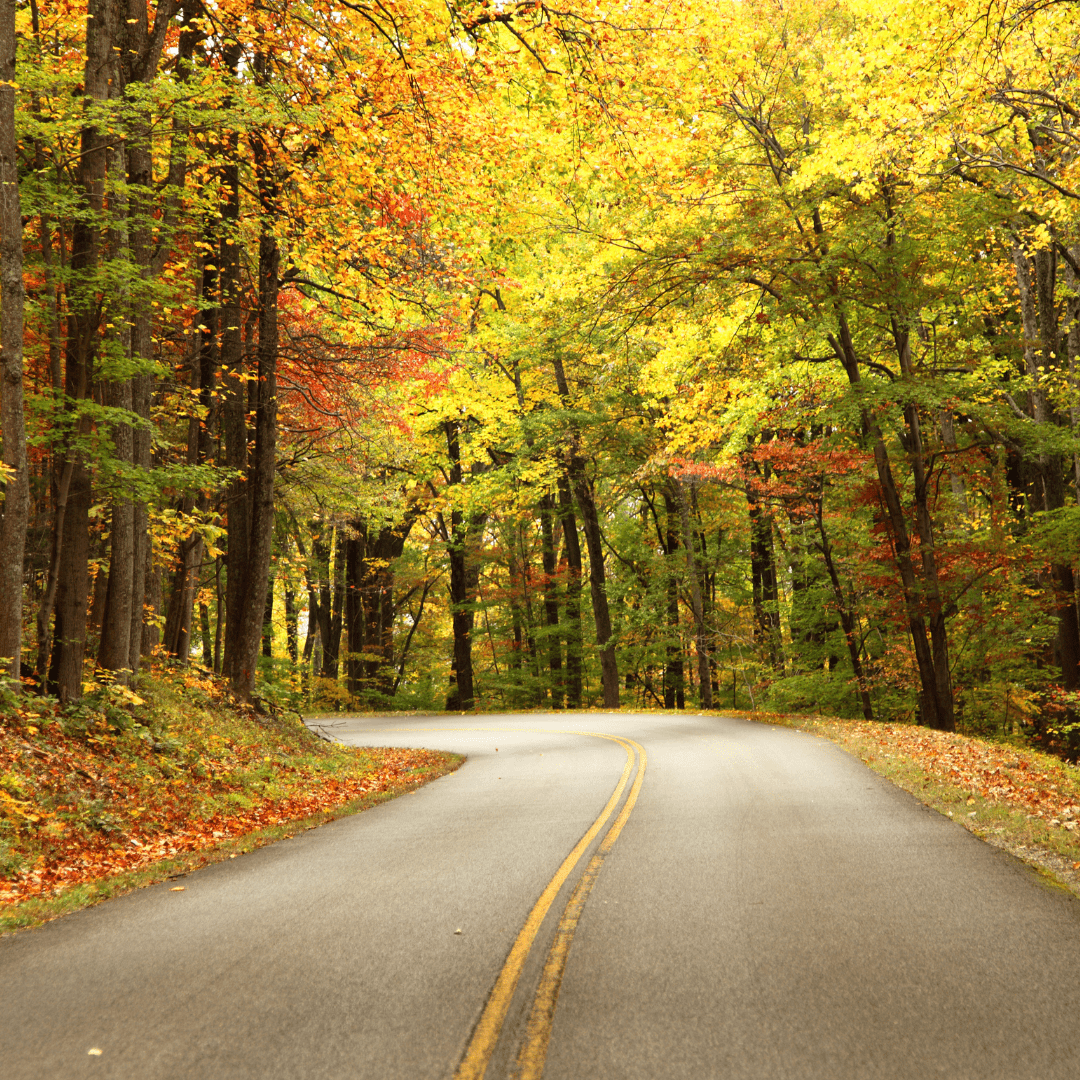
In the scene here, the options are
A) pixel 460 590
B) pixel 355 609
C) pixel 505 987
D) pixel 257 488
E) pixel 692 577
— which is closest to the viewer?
pixel 505 987

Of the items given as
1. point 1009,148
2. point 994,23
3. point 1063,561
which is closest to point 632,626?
point 1063,561

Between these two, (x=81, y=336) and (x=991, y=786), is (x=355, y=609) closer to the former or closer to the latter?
(x=81, y=336)

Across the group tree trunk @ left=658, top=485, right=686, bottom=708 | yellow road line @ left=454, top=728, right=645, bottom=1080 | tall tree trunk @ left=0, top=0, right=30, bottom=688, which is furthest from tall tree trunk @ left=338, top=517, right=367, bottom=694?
yellow road line @ left=454, top=728, right=645, bottom=1080

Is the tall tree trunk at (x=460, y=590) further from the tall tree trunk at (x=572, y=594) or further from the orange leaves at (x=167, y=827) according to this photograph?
the orange leaves at (x=167, y=827)

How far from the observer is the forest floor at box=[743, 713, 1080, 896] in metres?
7.61

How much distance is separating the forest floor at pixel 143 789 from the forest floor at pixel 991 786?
23.1ft

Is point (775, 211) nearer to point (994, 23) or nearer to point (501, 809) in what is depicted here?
point (994, 23)

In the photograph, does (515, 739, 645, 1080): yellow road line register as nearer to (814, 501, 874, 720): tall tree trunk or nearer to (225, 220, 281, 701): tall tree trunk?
(225, 220, 281, 701): tall tree trunk

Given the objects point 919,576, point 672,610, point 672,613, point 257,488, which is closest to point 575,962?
point 257,488

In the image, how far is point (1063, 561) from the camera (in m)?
16.0

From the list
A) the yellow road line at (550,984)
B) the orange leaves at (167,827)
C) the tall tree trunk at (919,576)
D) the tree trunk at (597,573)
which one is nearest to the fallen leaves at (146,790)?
the orange leaves at (167,827)

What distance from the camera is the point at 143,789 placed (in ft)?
32.1

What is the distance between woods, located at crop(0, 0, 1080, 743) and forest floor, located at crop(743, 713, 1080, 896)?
3.59 metres

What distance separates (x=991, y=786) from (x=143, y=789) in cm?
997
